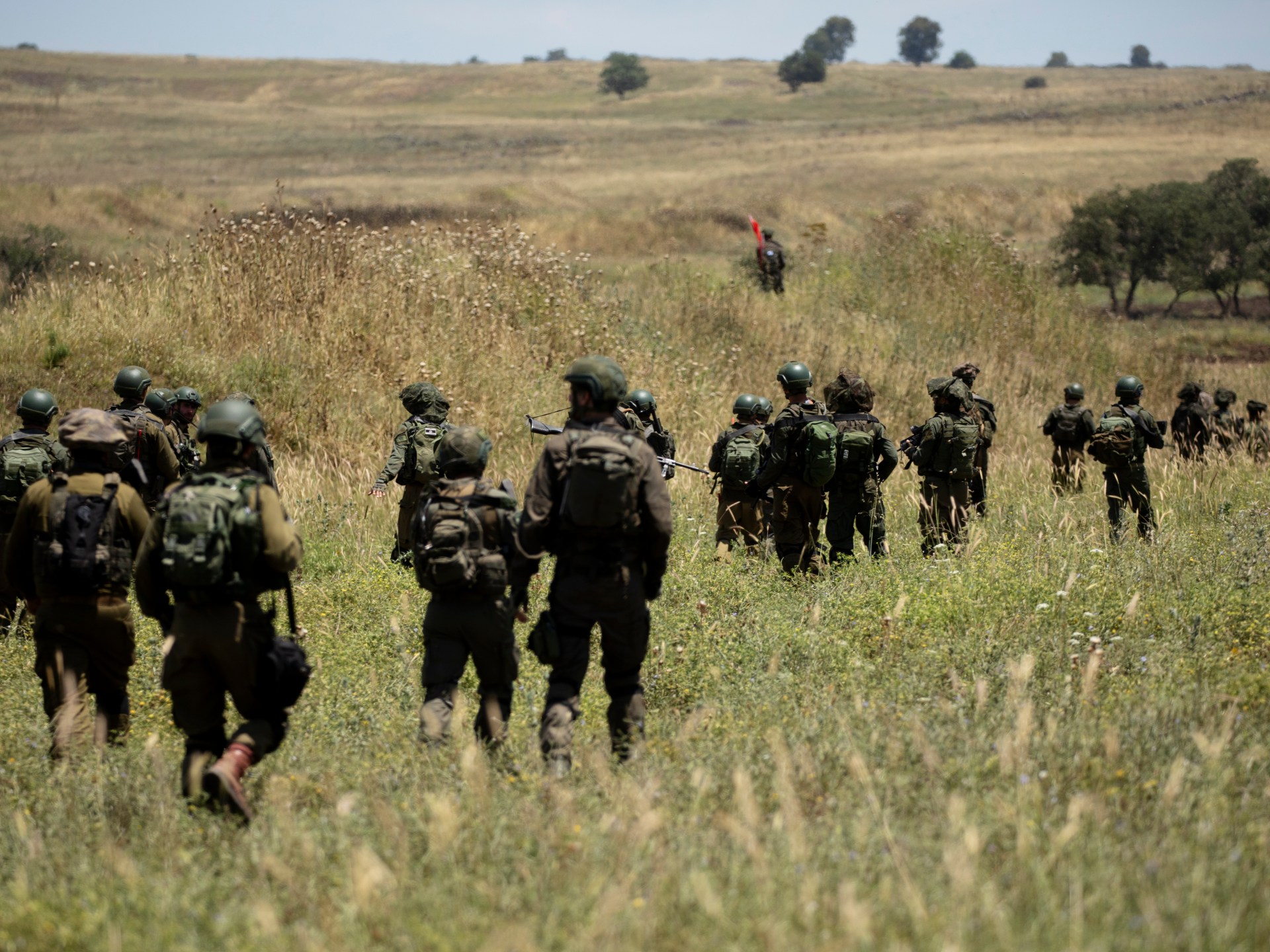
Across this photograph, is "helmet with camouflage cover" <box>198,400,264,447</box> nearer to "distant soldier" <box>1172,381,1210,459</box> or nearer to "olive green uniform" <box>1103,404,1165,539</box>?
"olive green uniform" <box>1103,404,1165,539</box>

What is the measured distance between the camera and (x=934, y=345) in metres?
17.6

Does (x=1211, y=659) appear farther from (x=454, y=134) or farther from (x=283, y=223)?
(x=454, y=134)

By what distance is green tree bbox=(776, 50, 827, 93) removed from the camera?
295ft

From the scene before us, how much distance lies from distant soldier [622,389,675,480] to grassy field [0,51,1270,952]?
0.77m

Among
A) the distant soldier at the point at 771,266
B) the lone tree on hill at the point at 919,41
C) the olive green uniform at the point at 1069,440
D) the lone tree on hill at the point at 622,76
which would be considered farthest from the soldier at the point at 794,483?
the lone tree on hill at the point at 919,41

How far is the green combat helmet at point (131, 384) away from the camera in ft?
24.9

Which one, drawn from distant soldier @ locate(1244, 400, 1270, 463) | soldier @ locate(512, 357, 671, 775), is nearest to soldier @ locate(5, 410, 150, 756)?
soldier @ locate(512, 357, 671, 775)

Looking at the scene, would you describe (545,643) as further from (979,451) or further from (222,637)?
(979,451)

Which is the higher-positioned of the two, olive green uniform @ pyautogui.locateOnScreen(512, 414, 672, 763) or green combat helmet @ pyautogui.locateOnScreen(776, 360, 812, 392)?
green combat helmet @ pyautogui.locateOnScreen(776, 360, 812, 392)

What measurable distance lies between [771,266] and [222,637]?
1674 cm

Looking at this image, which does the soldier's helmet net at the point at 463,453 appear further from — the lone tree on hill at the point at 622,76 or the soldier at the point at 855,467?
the lone tree on hill at the point at 622,76

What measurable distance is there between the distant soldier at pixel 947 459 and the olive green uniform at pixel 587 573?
4.74 metres

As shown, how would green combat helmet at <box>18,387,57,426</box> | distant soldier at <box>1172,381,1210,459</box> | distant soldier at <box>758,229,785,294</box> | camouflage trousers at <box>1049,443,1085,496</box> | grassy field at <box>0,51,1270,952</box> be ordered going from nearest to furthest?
1. grassy field at <box>0,51,1270,952</box>
2. green combat helmet at <box>18,387,57,426</box>
3. camouflage trousers at <box>1049,443,1085,496</box>
4. distant soldier at <box>1172,381,1210,459</box>
5. distant soldier at <box>758,229,785,294</box>

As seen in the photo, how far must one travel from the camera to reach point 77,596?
4953mm
